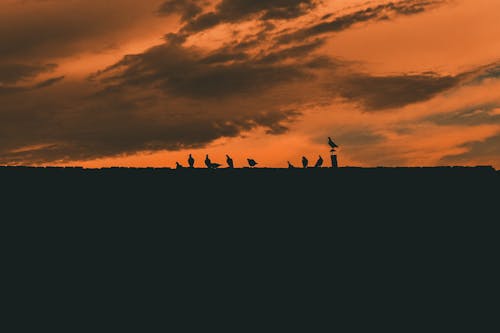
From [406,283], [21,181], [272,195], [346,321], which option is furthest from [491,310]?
[21,181]

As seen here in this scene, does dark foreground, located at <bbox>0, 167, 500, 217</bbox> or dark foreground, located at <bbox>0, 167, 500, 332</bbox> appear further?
dark foreground, located at <bbox>0, 167, 500, 217</bbox>

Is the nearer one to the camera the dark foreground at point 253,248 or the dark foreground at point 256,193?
the dark foreground at point 253,248

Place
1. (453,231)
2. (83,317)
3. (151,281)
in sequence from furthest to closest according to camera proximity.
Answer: (453,231), (151,281), (83,317)

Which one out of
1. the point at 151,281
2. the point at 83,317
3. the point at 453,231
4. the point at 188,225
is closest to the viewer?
the point at 83,317

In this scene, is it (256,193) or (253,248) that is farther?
(256,193)

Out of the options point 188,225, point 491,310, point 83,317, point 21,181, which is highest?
point 21,181

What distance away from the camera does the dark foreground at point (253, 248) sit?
16.5m

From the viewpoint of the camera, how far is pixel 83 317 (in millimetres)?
15680

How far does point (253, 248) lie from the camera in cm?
1884

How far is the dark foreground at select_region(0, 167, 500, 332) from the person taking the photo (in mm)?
16453

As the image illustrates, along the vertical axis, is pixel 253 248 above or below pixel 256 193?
below

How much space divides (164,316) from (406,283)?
21.9ft

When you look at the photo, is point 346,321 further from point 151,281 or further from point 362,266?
point 151,281

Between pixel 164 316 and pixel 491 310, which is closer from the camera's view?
pixel 164 316
